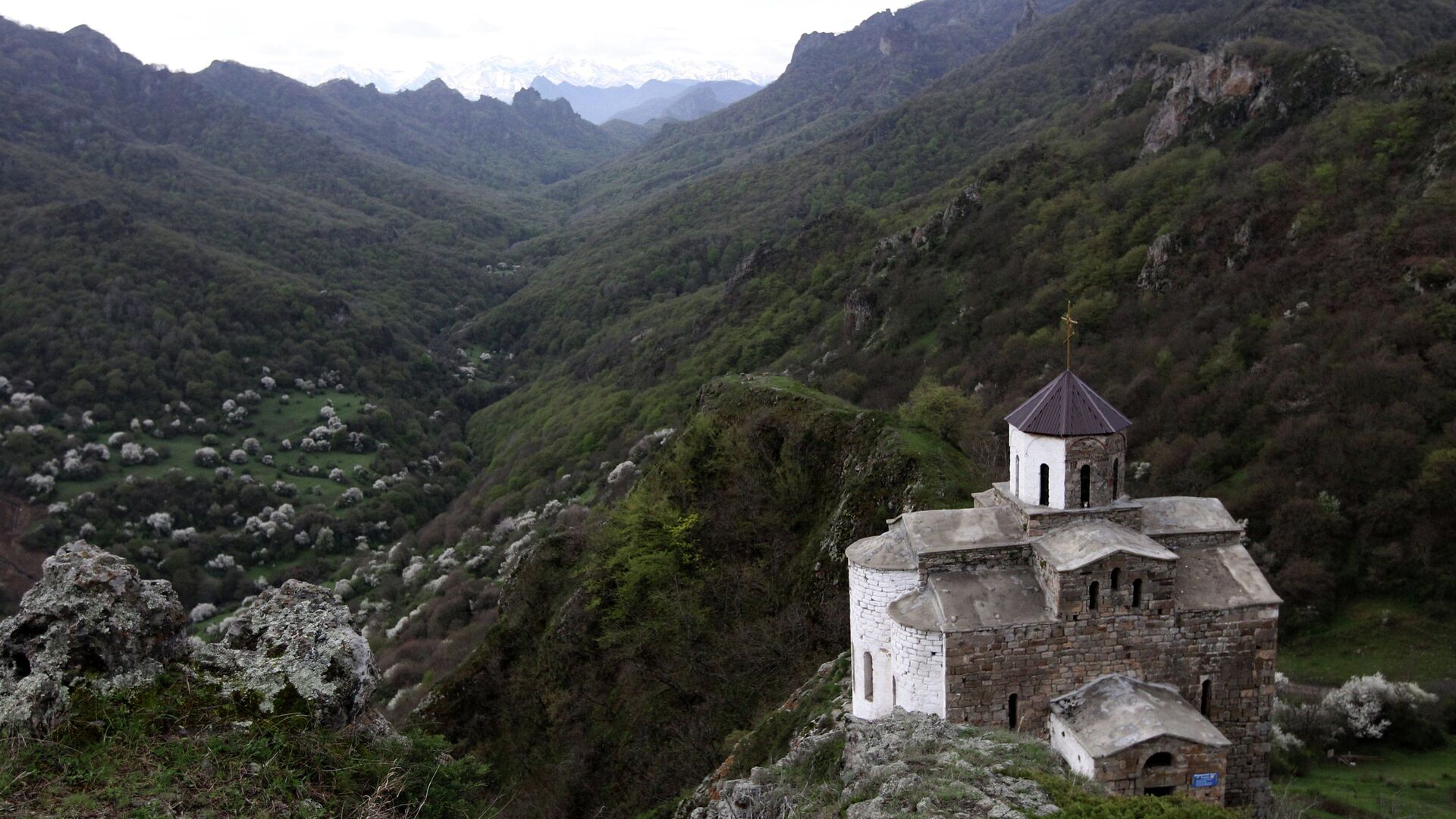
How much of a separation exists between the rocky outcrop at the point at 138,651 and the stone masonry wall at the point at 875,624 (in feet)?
28.9

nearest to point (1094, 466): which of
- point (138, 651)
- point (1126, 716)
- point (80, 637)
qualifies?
point (1126, 716)

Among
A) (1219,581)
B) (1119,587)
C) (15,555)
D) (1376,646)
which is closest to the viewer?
(1119,587)

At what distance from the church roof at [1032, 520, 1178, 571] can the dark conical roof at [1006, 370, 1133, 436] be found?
1.69 m

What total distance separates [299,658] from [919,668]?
989 centimetres

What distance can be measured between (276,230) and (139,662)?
158m

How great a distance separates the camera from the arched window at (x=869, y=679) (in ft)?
58.4

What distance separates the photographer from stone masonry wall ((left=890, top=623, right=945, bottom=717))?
52.5ft

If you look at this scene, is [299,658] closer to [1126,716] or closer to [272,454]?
[1126,716]

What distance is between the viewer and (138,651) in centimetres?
1166

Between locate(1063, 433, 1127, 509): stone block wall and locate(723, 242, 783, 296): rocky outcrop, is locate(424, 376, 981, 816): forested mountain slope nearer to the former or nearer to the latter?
locate(1063, 433, 1127, 509): stone block wall

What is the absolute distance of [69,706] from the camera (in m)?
10.4

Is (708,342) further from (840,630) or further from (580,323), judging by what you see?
(840,630)

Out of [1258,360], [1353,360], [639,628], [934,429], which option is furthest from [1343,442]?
[639,628]

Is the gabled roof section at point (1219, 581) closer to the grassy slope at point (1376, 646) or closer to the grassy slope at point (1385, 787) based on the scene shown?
the grassy slope at point (1385, 787)
